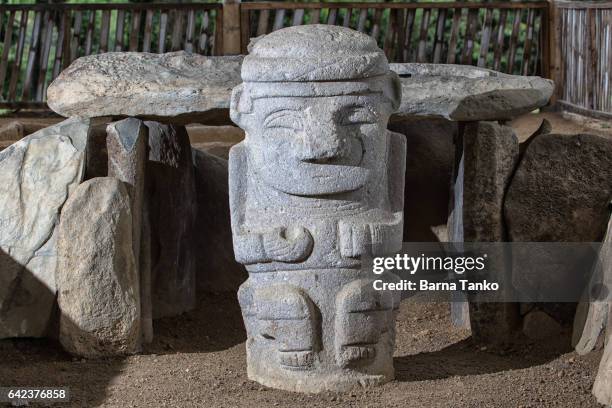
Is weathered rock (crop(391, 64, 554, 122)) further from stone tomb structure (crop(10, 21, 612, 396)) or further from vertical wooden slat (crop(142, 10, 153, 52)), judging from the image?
vertical wooden slat (crop(142, 10, 153, 52))

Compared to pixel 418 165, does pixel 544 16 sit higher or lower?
higher

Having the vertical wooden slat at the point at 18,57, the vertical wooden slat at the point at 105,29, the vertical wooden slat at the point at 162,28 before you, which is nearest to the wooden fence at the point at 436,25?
the vertical wooden slat at the point at 162,28

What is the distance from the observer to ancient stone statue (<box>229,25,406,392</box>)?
16.6ft

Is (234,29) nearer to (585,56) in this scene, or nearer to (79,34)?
(79,34)

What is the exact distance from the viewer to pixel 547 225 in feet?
21.0

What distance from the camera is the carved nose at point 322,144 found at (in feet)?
16.5

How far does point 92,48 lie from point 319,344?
17.8 feet

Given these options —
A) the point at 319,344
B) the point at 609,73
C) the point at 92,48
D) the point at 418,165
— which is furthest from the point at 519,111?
the point at 92,48

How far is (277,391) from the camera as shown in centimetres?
526

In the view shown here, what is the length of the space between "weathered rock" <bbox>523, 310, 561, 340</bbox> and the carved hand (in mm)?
1774

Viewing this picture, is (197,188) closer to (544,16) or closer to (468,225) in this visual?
(468,225)

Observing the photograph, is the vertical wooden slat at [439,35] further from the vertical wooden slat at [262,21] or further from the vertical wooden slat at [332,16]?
the vertical wooden slat at [262,21]

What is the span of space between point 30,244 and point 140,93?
1007mm

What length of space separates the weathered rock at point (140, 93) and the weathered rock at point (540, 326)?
198 centimetres
